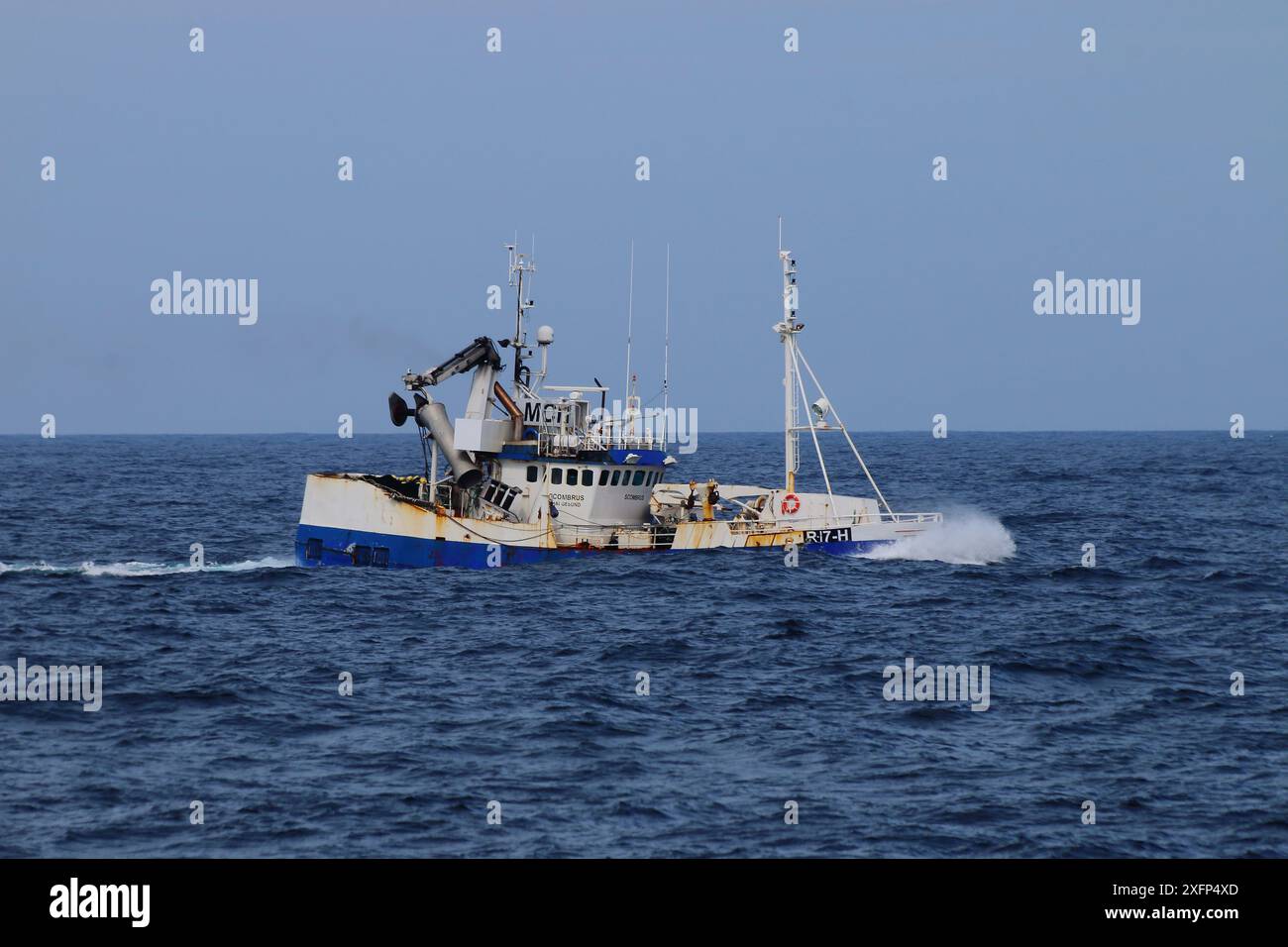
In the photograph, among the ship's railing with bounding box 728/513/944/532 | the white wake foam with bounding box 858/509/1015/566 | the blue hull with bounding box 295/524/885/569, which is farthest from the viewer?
the white wake foam with bounding box 858/509/1015/566

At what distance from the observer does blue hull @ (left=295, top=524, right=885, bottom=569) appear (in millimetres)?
46062

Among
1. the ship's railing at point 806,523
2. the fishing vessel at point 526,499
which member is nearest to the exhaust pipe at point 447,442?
the fishing vessel at point 526,499

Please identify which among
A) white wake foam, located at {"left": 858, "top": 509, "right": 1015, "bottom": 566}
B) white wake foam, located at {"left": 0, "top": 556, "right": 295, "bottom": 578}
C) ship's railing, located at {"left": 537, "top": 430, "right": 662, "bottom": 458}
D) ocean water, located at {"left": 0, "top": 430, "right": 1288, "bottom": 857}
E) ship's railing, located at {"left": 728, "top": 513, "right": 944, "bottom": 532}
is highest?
ship's railing, located at {"left": 537, "top": 430, "right": 662, "bottom": 458}

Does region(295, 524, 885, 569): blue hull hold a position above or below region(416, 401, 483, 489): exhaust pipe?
below

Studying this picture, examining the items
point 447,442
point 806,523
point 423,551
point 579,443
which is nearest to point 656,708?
point 579,443

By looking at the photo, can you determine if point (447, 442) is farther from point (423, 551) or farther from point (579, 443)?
point (579, 443)

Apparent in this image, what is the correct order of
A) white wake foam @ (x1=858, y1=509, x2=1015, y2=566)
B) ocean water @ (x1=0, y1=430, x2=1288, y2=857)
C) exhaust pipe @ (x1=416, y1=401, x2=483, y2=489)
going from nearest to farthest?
ocean water @ (x1=0, y1=430, x2=1288, y2=857) → exhaust pipe @ (x1=416, y1=401, x2=483, y2=489) → white wake foam @ (x1=858, y1=509, x2=1015, y2=566)

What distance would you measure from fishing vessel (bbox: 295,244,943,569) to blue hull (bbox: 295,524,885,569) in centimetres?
5

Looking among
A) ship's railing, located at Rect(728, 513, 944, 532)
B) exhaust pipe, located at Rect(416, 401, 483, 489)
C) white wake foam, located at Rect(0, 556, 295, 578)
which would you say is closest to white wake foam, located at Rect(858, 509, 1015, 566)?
ship's railing, located at Rect(728, 513, 944, 532)

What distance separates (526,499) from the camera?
154 feet

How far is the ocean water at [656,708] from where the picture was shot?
20.5 meters

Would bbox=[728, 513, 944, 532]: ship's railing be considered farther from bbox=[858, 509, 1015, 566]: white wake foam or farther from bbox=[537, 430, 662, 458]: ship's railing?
bbox=[537, 430, 662, 458]: ship's railing
